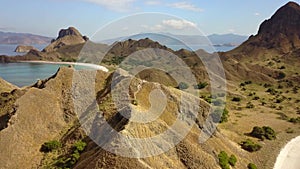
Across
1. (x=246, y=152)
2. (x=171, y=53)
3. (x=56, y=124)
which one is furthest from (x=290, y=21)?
(x=56, y=124)

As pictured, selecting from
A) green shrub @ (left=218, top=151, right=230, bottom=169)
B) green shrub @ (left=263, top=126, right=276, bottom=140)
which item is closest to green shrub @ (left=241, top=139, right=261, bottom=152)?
green shrub @ (left=263, top=126, right=276, bottom=140)

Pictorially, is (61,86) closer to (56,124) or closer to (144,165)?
(56,124)

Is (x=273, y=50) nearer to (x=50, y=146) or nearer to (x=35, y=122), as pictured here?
(x=35, y=122)

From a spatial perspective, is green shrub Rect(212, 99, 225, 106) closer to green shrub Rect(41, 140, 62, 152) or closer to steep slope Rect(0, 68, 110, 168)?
steep slope Rect(0, 68, 110, 168)

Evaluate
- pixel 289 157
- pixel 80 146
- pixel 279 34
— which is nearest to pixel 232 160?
pixel 289 157

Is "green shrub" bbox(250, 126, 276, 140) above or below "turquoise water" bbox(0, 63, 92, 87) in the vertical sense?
above
